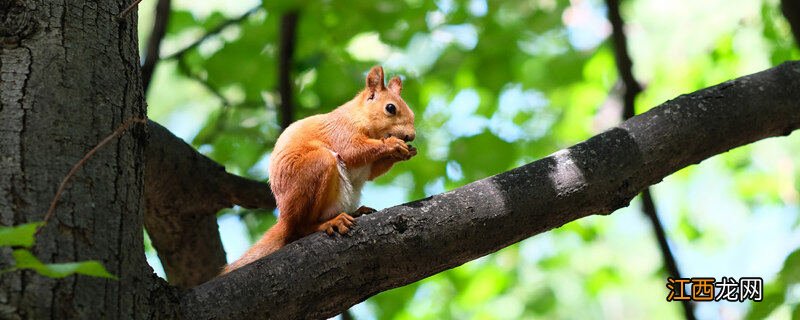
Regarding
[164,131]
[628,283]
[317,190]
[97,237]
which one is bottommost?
[97,237]

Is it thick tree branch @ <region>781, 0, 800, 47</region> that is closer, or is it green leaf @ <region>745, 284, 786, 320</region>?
green leaf @ <region>745, 284, 786, 320</region>

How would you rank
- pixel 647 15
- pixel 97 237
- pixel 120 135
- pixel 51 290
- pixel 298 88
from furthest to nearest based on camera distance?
pixel 647 15 < pixel 298 88 < pixel 120 135 < pixel 97 237 < pixel 51 290

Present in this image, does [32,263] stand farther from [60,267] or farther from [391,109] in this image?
[391,109]

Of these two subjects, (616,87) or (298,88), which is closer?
(298,88)

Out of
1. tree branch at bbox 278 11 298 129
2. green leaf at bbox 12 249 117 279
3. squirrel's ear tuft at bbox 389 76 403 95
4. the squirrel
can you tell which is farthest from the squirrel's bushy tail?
green leaf at bbox 12 249 117 279

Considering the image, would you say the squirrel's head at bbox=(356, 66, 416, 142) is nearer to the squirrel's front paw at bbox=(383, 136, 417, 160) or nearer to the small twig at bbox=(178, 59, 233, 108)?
the squirrel's front paw at bbox=(383, 136, 417, 160)

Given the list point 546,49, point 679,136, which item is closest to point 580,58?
point 546,49

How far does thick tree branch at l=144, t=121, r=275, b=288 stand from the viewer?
333 centimetres

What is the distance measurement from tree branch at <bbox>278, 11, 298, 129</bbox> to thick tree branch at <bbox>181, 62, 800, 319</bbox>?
2028 mm

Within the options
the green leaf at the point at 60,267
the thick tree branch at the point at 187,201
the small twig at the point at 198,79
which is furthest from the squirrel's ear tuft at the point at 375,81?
the green leaf at the point at 60,267

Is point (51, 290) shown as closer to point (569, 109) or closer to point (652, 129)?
point (652, 129)

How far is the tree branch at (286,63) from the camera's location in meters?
4.45

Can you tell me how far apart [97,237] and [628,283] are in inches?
230

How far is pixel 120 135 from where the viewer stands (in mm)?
2158
